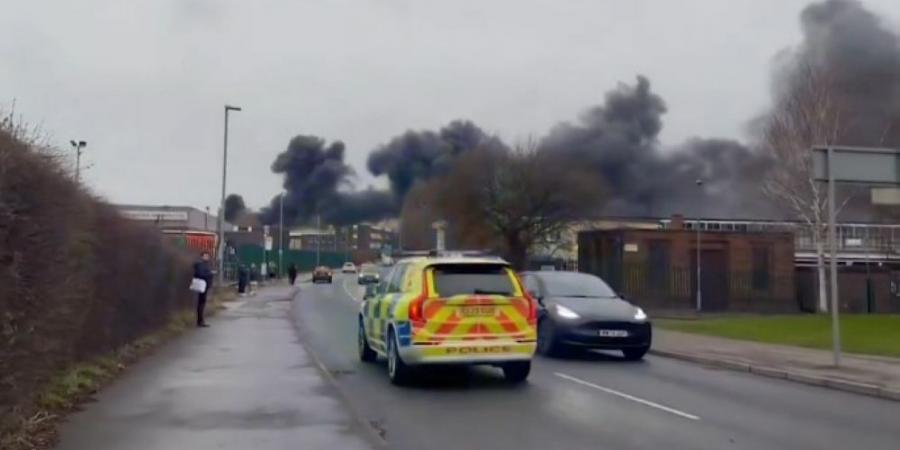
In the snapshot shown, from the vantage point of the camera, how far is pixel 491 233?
4544 cm

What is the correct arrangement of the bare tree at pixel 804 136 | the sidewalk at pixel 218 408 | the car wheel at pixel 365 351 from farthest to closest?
the bare tree at pixel 804 136
the car wheel at pixel 365 351
the sidewalk at pixel 218 408

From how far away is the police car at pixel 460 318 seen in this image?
37.7 feet

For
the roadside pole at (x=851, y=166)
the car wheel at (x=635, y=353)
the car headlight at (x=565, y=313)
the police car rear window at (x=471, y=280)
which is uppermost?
the roadside pole at (x=851, y=166)

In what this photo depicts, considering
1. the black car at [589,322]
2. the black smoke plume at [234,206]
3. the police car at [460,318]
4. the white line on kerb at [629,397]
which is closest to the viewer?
the white line on kerb at [629,397]

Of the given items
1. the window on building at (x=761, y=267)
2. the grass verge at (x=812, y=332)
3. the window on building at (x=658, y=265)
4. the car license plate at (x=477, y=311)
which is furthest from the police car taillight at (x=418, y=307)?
the window on building at (x=761, y=267)

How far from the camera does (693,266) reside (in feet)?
120

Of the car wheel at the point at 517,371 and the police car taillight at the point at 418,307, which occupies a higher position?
the police car taillight at the point at 418,307

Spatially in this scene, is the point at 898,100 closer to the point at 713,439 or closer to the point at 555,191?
the point at 555,191

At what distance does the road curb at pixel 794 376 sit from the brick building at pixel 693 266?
1833cm

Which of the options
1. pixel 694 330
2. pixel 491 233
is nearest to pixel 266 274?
pixel 491 233

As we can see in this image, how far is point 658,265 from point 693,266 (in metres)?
1.75

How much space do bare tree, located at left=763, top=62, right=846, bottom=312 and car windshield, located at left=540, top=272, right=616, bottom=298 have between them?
935 inches

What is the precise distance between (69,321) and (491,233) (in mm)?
36791

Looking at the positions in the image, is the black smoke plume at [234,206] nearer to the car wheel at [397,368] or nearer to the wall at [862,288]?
the wall at [862,288]
